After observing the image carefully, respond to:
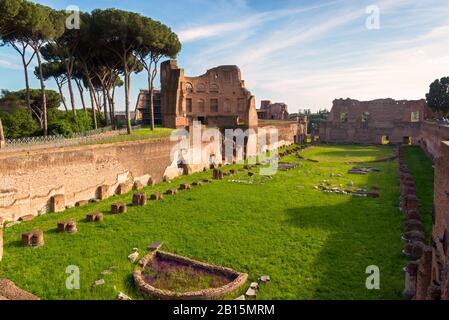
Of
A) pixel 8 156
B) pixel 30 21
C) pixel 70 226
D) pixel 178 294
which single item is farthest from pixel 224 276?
pixel 30 21

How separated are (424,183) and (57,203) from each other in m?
16.9

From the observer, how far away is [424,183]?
55.2ft

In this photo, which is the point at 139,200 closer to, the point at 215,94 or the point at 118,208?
the point at 118,208

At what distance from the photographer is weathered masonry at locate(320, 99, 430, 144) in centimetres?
4178

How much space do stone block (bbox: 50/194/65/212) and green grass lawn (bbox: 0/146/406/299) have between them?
47cm

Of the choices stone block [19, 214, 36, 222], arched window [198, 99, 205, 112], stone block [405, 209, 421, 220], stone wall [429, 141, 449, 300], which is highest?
arched window [198, 99, 205, 112]

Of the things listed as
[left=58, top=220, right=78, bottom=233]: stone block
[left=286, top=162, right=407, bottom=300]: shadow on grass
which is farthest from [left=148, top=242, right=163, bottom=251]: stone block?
[left=286, top=162, right=407, bottom=300]: shadow on grass

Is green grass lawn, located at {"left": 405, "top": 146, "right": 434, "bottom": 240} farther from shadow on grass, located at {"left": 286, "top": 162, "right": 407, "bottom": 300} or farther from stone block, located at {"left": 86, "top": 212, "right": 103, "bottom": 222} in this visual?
stone block, located at {"left": 86, "top": 212, "right": 103, "bottom": 222}

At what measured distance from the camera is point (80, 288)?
767cm

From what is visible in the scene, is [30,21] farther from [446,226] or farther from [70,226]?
[446,226]

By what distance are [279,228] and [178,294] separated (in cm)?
503

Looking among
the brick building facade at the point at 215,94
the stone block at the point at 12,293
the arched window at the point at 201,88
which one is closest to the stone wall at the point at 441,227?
the stone block at the point at 12,293

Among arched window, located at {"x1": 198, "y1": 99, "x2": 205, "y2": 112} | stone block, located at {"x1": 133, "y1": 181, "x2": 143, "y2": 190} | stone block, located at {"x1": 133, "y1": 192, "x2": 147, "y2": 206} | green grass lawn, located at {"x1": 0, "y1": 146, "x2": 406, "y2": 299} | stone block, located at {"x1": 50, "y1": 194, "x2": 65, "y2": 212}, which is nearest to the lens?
green grass lawn, located at {"x1": 0, "y1": 146, "x2": 406, "y2": 299}
